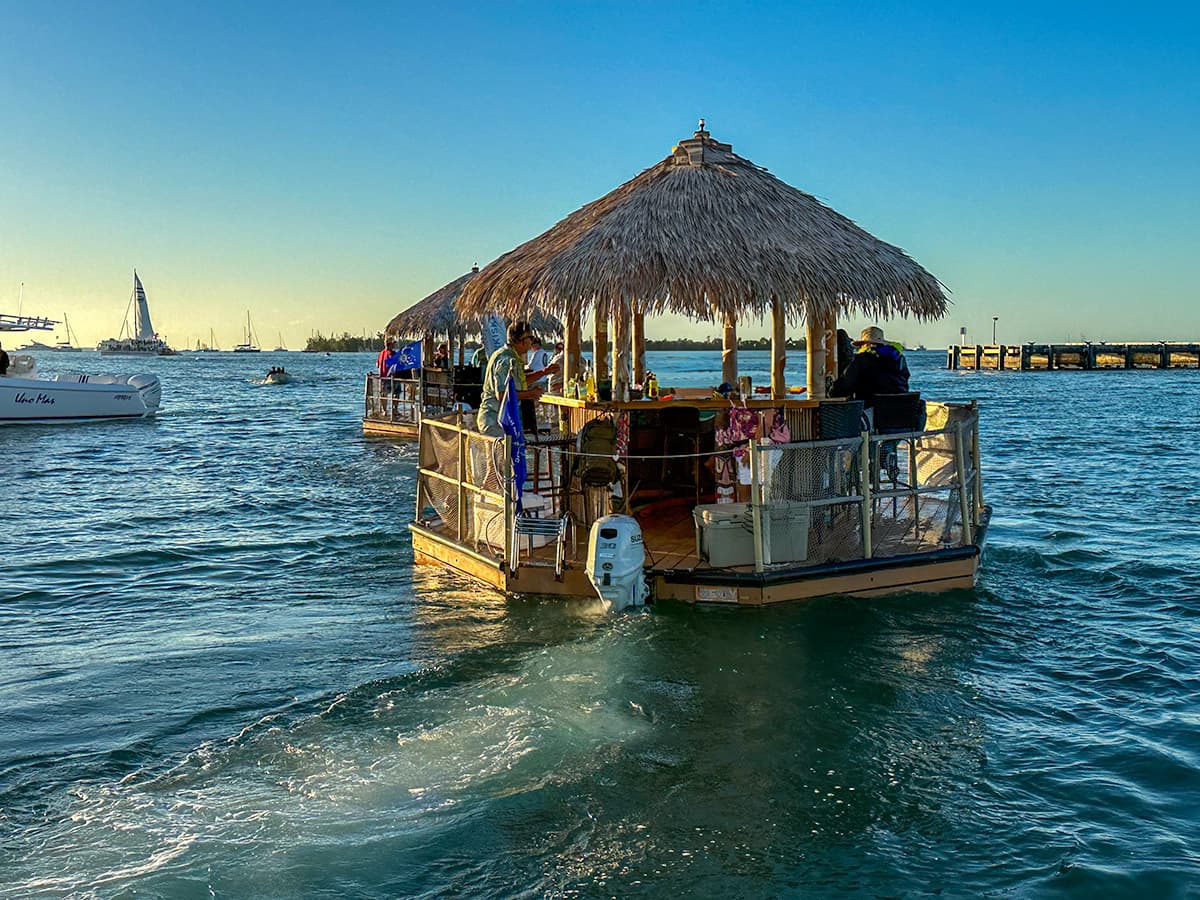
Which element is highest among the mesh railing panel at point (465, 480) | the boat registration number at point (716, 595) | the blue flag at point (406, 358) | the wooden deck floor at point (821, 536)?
the blue flag at point (406, 358)

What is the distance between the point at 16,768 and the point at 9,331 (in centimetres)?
3685

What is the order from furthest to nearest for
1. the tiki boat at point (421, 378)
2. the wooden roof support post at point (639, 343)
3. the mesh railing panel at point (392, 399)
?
the mesh railing panel at point (392, 399)
the tiki boat at point (421, 378)
the wooden roof support post at point (639, 343)

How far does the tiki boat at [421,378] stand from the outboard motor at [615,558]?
18704 millimetres

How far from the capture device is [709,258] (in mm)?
10797

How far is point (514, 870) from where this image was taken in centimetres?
571

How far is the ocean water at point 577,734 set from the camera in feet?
19.0

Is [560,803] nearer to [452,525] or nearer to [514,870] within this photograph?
[514,870]

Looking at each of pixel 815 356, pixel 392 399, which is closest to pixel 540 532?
pixel 815 356

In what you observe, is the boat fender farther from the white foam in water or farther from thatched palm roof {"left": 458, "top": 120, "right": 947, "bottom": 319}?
the white foam in water

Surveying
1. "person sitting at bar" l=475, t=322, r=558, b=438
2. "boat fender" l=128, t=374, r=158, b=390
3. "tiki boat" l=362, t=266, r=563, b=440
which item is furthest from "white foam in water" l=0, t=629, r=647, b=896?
"boat fender" l=128, t=374, r=158, b=390

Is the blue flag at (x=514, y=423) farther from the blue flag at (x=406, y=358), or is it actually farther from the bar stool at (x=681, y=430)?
the blue flag at (x=406, y=358)

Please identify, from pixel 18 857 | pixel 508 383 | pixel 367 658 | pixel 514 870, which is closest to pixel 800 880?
pixel 514 870

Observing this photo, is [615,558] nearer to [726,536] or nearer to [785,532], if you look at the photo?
[726,536]

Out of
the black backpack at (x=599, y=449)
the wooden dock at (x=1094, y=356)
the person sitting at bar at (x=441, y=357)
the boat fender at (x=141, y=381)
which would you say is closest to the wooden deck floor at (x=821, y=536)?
the black backpack at (x=599, y=449)
